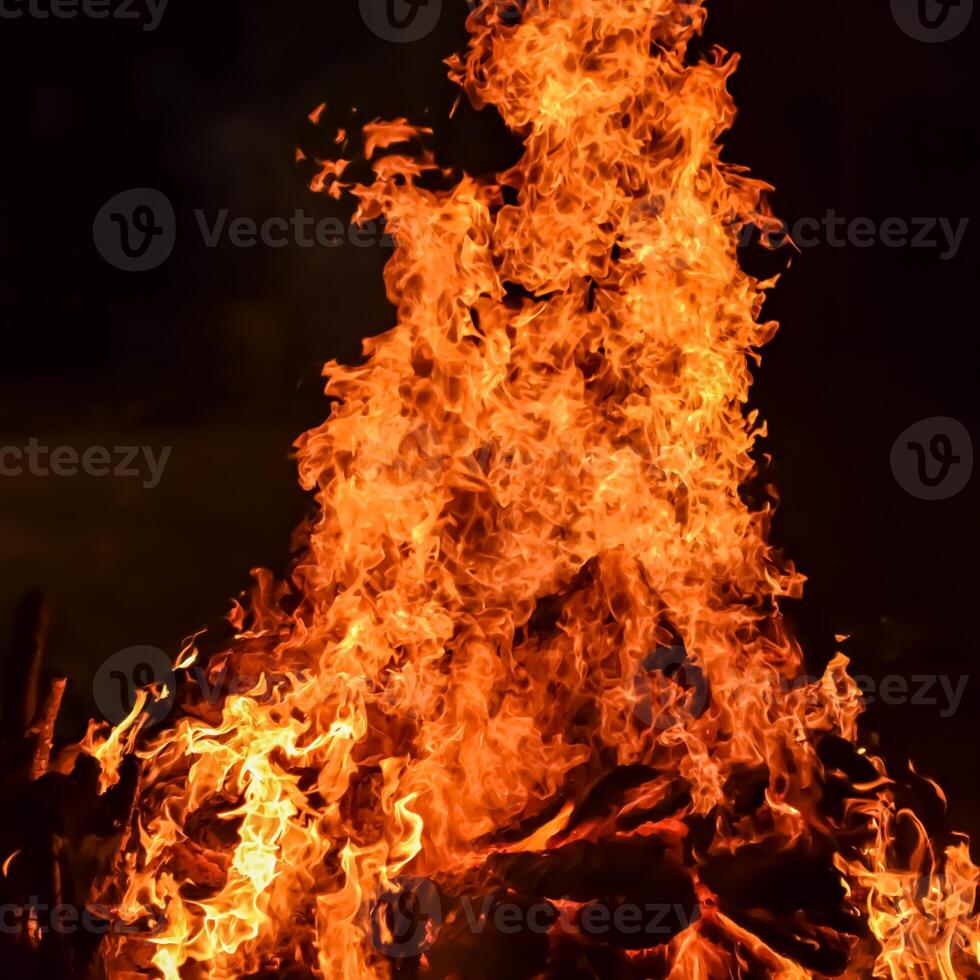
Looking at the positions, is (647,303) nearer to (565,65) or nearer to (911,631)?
(565,65)

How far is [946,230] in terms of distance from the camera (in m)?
5.50

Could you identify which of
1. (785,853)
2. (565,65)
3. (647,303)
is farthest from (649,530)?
(565,65)

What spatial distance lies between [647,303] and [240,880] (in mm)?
2501
